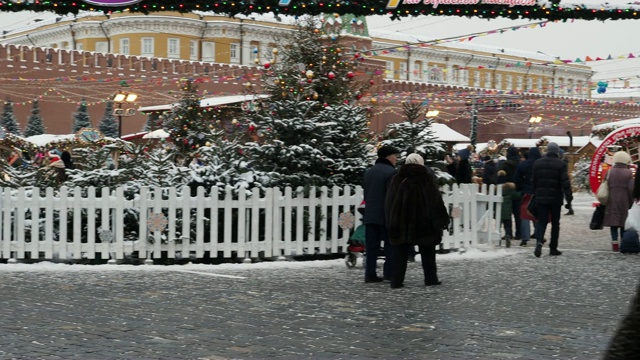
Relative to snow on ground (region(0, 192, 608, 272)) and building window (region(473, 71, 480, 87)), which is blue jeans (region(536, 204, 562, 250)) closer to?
snow on ground (region(0, 192, 608, 272))

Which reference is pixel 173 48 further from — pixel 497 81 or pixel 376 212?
pixel 376 212

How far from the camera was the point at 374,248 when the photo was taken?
31.9 ft

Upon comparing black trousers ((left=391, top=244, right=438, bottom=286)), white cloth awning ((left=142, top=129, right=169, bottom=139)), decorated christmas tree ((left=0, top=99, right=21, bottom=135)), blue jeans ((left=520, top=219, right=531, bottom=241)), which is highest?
decorated christmas tree ((left=0, top=99, right=21, bottom=135))

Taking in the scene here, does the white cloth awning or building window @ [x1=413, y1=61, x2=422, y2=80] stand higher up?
building window @ [x1=413, y1=61, x2=422, y2=80]

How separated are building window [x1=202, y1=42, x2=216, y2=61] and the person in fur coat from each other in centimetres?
6397

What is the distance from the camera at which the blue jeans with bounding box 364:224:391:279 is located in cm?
962

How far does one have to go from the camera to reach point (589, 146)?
1444 inches

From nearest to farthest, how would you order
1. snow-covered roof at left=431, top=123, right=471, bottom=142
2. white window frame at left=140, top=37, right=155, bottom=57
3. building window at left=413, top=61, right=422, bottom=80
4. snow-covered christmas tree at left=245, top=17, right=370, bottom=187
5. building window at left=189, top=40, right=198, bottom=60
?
1. snow-covered christmas tree at left=245, top=17, right=370, bottom=187
2. snow-covered roof at left=431, top=123, right=471, bottom=142
3. white window frame at left=140, top=37, right=155, bottom=57
4. building window at left=189, top=40, right=198, bottom=60
5. building window at left=413, top=61, right=422, bottom=80

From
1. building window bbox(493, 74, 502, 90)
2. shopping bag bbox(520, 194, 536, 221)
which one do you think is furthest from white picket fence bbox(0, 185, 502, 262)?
building window bbox(493, 74, 502, 90)

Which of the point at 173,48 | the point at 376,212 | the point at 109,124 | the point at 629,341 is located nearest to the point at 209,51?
the point at 173,48

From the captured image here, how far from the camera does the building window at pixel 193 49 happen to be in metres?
71.4

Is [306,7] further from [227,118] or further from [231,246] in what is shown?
[227,118]

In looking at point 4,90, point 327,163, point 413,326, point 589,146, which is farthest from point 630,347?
point 4,90

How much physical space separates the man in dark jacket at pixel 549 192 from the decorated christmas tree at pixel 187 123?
9950 mm
